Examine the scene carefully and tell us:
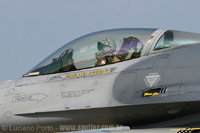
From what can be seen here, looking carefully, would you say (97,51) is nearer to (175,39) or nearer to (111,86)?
(111,86)

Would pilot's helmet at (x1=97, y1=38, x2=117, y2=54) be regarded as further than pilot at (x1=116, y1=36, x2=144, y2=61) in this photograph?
Yes

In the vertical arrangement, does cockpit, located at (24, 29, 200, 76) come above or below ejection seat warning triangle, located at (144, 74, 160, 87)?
above

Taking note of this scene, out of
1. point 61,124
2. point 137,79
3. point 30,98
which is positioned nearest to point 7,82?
point 30,98

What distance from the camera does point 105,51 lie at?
9617mm

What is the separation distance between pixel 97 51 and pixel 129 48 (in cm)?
76

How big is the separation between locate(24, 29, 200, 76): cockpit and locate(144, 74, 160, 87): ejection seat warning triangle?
774 millimetres

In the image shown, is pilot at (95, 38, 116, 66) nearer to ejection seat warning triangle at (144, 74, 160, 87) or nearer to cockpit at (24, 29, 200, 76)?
cockpit at (24, 29, 200, 76)

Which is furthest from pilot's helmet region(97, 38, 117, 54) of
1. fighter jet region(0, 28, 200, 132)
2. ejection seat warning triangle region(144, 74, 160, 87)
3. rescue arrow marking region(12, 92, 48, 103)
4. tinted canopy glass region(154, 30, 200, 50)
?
rescue arrow marking region(12, 92, 48, 103)

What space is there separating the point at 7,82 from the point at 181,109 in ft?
14.4

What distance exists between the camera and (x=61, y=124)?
9477 millimetres

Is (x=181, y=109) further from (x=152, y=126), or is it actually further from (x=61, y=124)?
(x=61, y=124)

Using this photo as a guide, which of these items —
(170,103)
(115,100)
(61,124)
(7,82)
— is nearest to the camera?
(170,103)

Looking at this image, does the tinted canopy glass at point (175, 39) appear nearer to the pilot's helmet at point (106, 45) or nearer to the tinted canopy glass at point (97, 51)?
the tinted canopy glass at point (97, 51)

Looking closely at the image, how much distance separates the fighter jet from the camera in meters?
8.34
